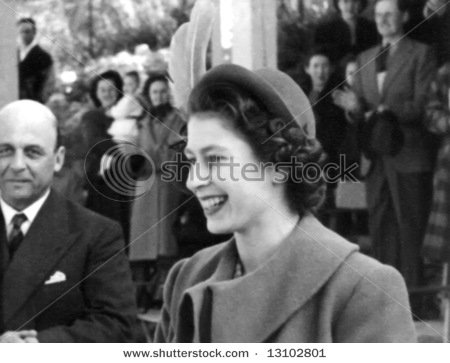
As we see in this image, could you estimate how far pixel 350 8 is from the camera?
2932 millimetres

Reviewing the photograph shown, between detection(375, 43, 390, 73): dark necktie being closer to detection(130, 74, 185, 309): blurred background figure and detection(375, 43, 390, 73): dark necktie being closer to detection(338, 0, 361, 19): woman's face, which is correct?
detection(338, 0, 361, 19): woman's face

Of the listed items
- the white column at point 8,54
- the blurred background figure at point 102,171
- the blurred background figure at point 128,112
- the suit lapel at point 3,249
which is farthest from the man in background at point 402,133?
the suit lapel at point 3,249

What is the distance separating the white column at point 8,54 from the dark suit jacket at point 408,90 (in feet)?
3.90

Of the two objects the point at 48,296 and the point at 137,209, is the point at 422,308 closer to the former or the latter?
the point at 137,209

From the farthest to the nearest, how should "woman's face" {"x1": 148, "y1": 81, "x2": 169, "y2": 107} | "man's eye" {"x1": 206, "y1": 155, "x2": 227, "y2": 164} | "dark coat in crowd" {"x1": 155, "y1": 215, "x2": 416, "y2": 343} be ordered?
"woman's face" {"x1": 148, "y1": 81, "x2": 169, "y2": 107}, "man's eye" {"x1": 206, "y1": 155, "x2": 227, "y2": 164}, "dark coat in crowd" {"x1": 155, "y1": 215, "x2": 416, "y2": 343}

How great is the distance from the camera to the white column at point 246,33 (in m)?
2.92

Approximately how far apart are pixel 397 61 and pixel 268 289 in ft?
2.88

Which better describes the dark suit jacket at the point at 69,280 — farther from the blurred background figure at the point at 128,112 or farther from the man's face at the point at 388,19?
the man's face at the point at 388,19

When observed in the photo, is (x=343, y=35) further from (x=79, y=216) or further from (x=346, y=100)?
(x=79, y=216)

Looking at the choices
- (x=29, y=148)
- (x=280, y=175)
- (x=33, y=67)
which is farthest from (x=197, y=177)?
(x=33, y=67)

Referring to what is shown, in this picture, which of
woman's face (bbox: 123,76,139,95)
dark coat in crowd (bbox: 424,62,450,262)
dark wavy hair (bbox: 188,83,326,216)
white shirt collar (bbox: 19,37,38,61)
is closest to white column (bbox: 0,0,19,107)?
white shirt collar (bbox: 19,37,38,61)

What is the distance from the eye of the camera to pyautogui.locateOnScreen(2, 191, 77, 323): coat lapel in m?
3.04
